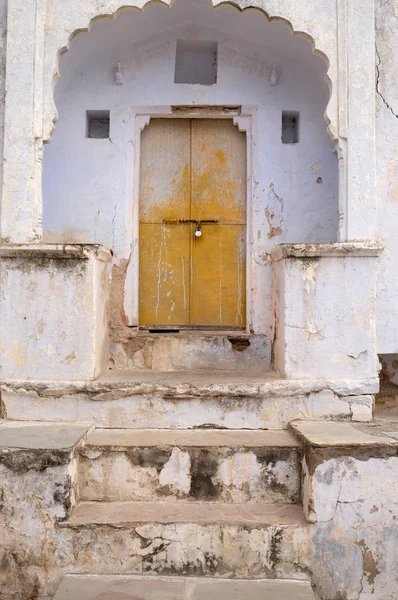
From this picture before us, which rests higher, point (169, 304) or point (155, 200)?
point (155, 200)

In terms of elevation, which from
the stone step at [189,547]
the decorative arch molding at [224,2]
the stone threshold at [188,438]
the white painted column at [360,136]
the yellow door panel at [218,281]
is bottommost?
the stone step at [189,547]

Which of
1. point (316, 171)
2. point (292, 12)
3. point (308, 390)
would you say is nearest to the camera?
point (308, 390)

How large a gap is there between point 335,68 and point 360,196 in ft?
3.20

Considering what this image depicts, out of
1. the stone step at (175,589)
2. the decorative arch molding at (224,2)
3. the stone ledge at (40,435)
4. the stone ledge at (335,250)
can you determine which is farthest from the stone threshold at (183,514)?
the decorative arch molding at (224,2)

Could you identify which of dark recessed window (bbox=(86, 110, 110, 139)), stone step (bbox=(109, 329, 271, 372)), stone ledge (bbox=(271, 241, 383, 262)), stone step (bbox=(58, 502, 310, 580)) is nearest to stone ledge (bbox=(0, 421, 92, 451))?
stone step (bbox=(58, 502, 310, 580))

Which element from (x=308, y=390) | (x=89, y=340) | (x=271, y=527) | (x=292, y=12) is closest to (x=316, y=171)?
(x=292, y=12)

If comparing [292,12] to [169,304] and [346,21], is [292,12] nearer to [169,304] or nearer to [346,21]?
[346,21]

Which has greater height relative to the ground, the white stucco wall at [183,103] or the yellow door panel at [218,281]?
the white stucco wall at [183,103]

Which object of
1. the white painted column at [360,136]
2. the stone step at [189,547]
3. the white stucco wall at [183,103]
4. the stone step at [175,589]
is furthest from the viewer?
the white stucco wall at [183,103]

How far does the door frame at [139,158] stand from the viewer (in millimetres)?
4941

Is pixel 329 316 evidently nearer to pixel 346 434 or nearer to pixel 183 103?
pixel 346 434

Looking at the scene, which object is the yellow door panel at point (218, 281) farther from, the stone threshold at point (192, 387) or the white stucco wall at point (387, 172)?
the white stucco wall at point (387, 172)

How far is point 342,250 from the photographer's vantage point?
3857mm

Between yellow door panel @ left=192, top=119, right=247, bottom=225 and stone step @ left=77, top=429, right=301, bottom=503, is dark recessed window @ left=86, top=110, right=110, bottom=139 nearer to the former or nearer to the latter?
yellow door panel @ left=192, top=119, right=247, bottom=225
